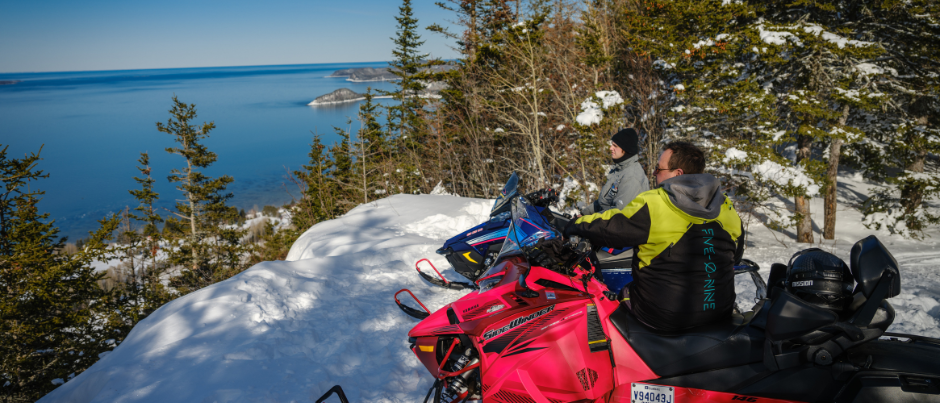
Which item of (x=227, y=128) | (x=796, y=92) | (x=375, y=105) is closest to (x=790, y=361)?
(x=796, y=92)

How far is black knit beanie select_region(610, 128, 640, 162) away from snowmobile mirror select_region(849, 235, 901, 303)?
2742 millimetres

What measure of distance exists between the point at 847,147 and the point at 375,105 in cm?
2202

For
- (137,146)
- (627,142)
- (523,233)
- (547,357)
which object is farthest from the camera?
(137,146)

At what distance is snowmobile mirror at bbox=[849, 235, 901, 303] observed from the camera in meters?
1.55

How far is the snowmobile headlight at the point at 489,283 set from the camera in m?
2.80

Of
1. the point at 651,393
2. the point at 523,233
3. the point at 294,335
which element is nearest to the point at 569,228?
the point at 523,233

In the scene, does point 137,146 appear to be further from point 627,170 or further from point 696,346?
point 696,346

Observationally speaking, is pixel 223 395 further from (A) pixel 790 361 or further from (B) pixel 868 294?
(B) pixel 868 294

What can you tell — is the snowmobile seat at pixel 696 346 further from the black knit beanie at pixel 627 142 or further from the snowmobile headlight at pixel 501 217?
the black knit beanie at pixel 627 142

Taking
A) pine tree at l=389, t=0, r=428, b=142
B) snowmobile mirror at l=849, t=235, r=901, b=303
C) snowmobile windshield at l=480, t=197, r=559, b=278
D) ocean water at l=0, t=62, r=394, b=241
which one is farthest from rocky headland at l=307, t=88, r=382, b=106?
snowmobile mirror at l=849, t=235, r=901, b=303

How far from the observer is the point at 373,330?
408 centimetres

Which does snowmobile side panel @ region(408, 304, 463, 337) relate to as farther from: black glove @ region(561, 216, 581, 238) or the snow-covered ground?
black glove @ region(561, 216, 581, 238)

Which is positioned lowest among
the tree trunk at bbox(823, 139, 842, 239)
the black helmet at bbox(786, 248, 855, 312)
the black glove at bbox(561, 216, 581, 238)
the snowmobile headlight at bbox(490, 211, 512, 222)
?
the tree trunk at bbox(823, 139, 842, 239)

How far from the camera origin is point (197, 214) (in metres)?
22.5
